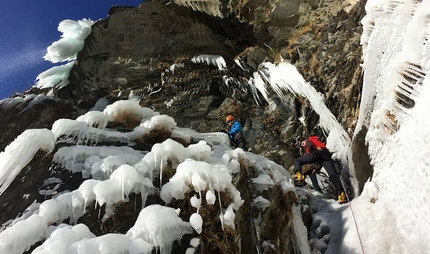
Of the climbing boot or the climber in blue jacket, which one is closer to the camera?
the climbing boot

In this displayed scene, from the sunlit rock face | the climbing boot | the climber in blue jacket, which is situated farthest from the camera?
the sunlit rock face

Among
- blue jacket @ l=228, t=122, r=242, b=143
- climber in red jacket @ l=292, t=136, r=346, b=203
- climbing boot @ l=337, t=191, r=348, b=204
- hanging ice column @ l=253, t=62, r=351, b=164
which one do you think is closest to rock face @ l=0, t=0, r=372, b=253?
hanging ice column @ l=253, t=62, r=351, b=164

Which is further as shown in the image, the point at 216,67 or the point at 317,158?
the point at 216,67

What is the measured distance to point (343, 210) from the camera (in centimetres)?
559

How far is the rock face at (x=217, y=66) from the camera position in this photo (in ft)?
31.0

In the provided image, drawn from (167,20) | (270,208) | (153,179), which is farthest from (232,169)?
(167,20)

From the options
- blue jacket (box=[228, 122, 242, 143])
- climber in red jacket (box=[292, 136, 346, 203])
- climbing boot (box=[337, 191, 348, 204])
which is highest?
blue jacket (box=[228, 122, 242, 143])

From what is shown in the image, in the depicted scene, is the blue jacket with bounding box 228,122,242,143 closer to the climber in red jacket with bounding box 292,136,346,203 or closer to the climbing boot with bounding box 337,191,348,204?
the climber in red jacket with bounding box 292,136,346,203

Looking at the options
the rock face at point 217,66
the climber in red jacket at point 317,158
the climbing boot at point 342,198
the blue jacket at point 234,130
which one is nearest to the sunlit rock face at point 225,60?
the rock face at point 217,66

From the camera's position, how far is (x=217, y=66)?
12781 mm

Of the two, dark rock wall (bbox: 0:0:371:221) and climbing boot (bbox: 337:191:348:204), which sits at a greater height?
dark rock wall (bbox: 0:0:371:221)

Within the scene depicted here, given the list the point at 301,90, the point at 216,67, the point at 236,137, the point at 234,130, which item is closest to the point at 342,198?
the point at 236,137

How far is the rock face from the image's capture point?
372 inches

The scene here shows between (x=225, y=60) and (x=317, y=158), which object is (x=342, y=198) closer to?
(x=317, y=158)
